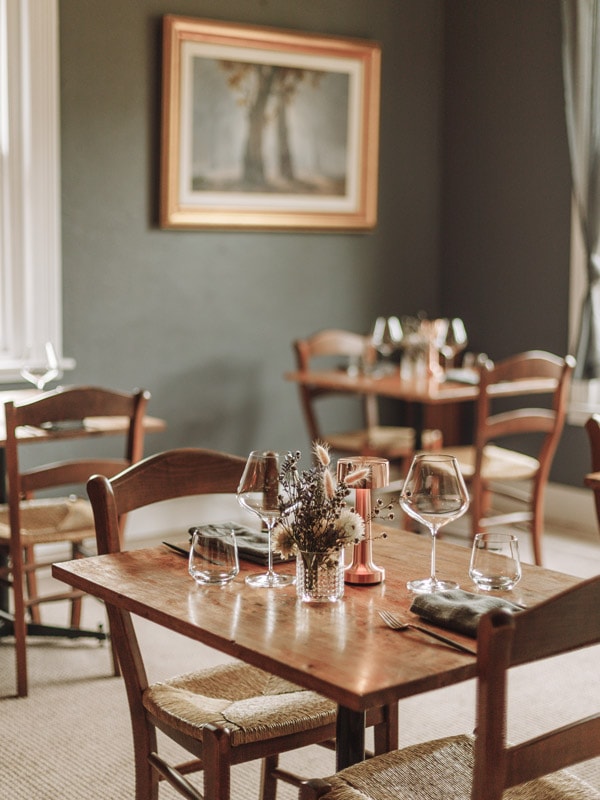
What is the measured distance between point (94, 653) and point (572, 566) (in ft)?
6.99

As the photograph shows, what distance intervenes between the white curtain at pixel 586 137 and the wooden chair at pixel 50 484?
2409mm

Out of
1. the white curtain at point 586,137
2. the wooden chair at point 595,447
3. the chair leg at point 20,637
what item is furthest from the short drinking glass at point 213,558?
the white curtain at point 586,137

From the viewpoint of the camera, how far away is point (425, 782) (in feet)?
5.79

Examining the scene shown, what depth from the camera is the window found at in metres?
4.50

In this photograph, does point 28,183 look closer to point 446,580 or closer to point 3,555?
point 3,555

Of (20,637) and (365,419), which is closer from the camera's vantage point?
(20,637)

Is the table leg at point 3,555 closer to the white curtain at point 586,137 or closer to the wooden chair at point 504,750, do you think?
the wooden chair at point 504,750

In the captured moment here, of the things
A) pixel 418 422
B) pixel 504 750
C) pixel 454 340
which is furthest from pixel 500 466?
pixel 504 750

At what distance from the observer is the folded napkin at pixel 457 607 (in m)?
1.70

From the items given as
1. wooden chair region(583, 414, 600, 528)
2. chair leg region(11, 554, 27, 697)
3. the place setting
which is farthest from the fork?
chair leg region(11, 554, 27, 697)

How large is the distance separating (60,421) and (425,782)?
76.0 inches

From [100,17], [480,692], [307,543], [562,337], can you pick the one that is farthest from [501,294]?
[480,692]

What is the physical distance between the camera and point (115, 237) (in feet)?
15.9

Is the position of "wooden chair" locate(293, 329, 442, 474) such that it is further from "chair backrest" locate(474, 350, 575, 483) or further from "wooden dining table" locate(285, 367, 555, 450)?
"chair backrest" locate(474, 350, 575, 483)
